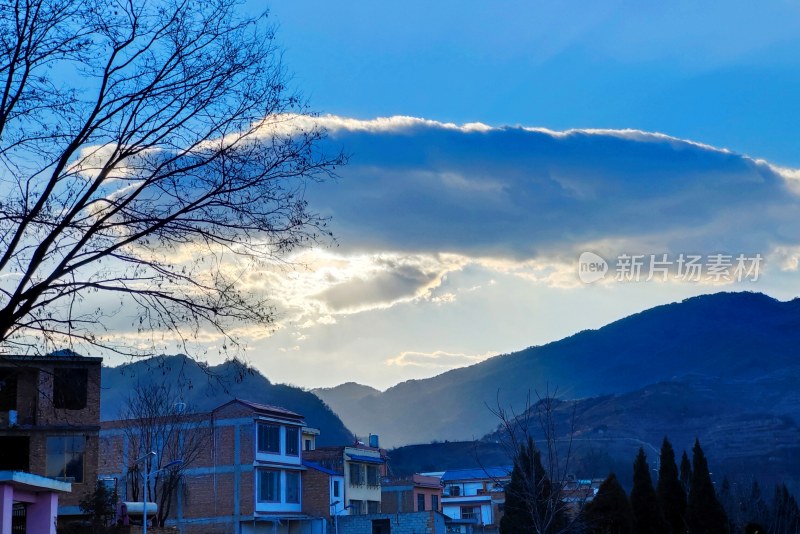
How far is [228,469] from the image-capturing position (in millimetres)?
59344

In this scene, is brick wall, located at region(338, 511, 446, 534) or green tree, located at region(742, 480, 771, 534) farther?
green tree, located at region(742, 480, 771, 534)

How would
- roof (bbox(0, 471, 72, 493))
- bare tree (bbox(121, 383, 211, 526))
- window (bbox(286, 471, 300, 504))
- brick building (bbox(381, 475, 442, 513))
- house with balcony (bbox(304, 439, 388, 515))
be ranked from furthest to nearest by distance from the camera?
brick building (bbox(381, 475, 442, 513)) < house with balcony (bbox(304, 439, 388, 515)) < window (bbox(286, 471, 300, 504)) < bare tree (bbox(121, 383, 211, 526)) < roof (bbox(0, 471, 72, 493))

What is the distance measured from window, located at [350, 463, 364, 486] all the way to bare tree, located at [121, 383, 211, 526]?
13.3m

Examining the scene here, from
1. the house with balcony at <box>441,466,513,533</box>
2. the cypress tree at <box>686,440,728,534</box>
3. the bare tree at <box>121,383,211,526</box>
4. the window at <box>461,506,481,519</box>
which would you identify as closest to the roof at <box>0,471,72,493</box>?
the bare tree at <box>121,383,211,526</box>

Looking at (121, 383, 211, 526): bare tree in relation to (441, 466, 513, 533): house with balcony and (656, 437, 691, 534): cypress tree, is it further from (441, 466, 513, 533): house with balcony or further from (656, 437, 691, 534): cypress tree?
(441, 466, 513, 533): house with balcony

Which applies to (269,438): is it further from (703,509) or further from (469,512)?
(469,512)

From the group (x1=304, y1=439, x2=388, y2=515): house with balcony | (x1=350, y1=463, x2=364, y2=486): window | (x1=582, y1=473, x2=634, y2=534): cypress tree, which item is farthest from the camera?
(x1=350, y1=463, x2=364, y2=486): window

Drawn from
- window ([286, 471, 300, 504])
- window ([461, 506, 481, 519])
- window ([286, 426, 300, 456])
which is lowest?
window ([461, 506, 481, 519])

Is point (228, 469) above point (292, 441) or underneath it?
underneath

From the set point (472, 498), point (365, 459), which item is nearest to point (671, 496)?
point (365, 459)

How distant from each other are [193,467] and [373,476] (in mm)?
16804

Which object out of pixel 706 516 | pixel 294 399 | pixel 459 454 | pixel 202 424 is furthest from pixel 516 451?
pixel 459 454

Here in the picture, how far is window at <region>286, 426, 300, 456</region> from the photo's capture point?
62.7 m

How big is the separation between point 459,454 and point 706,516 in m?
147
